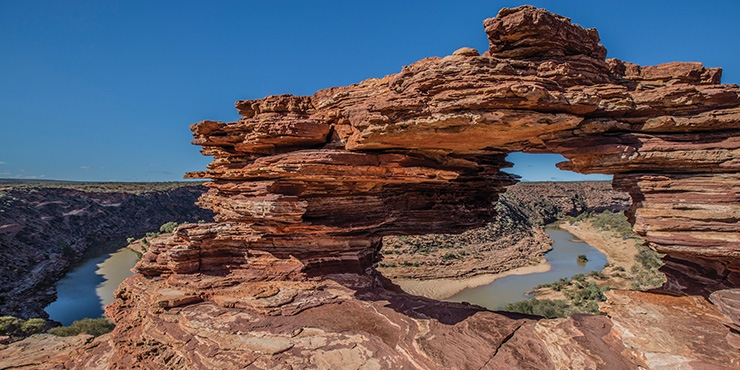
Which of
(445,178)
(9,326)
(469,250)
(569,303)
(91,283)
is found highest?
(445,178)

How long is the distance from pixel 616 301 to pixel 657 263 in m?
35.4

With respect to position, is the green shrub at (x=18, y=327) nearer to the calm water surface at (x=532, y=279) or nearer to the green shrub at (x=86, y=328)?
the green shrub at (x=86, y=328)

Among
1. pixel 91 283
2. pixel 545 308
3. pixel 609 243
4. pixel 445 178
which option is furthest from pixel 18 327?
pixel 609 243

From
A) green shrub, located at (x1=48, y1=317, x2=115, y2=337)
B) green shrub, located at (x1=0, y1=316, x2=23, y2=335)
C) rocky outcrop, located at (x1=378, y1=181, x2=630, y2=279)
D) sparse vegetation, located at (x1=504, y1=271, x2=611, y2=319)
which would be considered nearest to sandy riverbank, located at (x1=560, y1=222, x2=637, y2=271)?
rocky outcrop, located at (x1=378, y1=181, x2=630, y2=279)

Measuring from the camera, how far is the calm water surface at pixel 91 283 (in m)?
31.1

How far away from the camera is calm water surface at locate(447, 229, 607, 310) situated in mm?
31453

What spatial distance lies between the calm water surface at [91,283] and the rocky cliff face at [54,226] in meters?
1.19

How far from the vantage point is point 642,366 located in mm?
7457

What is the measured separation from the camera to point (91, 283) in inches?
1550

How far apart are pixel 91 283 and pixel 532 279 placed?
179ft

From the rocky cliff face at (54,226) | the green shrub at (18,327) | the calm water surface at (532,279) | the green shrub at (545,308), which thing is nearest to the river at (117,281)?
the calm water surface at (532,279)

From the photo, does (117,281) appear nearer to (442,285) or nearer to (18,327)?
(18,327)

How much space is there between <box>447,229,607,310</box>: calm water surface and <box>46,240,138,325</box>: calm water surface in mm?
37129

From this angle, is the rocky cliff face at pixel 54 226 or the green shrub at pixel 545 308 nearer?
the green shrub at pixel 545 308
